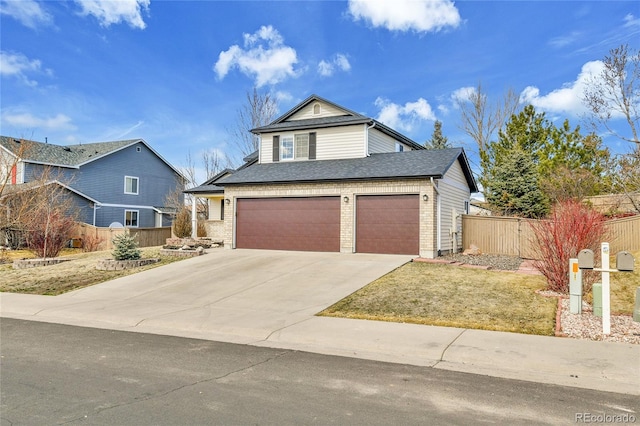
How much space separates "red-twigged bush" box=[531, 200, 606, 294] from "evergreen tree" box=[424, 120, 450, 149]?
1340 inches

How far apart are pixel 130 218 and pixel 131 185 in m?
2.70

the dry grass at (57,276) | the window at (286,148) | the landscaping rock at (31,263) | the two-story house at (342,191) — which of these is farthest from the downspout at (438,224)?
the landscaping rock at (31,263)

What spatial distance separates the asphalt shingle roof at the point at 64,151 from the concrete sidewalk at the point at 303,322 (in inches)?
768

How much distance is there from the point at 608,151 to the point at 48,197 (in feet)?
98.6

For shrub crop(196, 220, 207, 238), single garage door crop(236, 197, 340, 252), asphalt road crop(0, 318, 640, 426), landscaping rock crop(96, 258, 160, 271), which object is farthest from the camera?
shrub crop(196, 220, 207, 238)

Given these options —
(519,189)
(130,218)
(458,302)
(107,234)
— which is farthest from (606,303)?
(130,218)

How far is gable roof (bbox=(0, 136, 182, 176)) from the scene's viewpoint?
91.6 feet

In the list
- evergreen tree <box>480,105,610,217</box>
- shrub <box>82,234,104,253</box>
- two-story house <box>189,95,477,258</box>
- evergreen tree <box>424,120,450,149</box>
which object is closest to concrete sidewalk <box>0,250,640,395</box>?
two-story house <box>189,95,477,258</box>

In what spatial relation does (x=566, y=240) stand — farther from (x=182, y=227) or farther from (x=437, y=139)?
(x=437, y=139)

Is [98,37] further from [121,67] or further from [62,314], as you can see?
[62,314]

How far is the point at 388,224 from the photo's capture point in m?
16.7

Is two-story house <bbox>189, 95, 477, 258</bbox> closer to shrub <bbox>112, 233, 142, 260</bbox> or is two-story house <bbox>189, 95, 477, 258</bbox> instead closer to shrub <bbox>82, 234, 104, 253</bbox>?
shrub <bbox>112, 233, 142, 260</bbox>

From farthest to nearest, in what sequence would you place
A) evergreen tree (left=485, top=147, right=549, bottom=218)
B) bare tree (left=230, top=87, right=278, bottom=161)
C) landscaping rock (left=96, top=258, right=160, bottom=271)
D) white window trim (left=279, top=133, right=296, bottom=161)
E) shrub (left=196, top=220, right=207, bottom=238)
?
bare tree (left=230, top=87, right=278, bottom=161) < shrub (left=196, top=220, right=207, bottom=238) < evergreen tree (left=485, top=147, right=549, bottom=218) < white window trim (left=279, top=133, right=296, bottom=161) < landscaping rock (left=96, top=258, right=160, bottom=271)

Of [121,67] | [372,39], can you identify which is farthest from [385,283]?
[121,67]
